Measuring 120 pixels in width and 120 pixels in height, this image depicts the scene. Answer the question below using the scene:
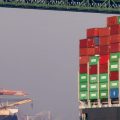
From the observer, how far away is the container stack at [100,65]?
6938 centimetres

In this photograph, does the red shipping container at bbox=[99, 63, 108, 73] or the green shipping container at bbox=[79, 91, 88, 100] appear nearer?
the red shipping container at bbox=[99, 63, 108, 73]

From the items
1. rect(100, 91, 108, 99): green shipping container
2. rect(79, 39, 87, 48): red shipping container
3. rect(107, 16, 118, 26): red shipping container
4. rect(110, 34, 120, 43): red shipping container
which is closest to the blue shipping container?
rect(100, 91, 108, 99): green shipping container

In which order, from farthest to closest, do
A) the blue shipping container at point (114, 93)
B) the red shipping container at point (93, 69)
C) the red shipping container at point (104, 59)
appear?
the red shipping container at point (93, 69) → the red shipping container at point (104, 59) → the blue shipping container at point (114, 93)

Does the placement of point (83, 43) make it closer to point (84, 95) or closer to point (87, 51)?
point (87, 51)

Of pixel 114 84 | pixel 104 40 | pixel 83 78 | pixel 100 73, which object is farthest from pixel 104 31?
pixel 114 84

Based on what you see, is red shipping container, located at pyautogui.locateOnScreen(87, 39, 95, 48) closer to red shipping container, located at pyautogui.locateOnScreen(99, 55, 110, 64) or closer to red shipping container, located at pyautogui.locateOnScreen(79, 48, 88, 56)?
red shipping container, located at pyautogui.locateOnScreen(79, 48, 88, 56)

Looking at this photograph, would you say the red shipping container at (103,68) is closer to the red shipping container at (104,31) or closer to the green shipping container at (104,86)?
the green shipping container at (104,86)

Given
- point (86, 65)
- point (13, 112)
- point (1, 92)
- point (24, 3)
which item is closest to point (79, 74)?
point (86, 65)

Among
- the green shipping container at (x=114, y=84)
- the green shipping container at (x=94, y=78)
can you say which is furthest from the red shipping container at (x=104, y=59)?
the green shipping container at (x=114, y=84)

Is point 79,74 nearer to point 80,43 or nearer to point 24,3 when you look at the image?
point 80,43

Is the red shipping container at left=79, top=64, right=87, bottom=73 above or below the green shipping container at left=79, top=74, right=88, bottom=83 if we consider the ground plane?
above

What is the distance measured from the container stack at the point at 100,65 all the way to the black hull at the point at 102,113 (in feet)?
1.56

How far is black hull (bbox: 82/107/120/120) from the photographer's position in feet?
228

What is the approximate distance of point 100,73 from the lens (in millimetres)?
70625
